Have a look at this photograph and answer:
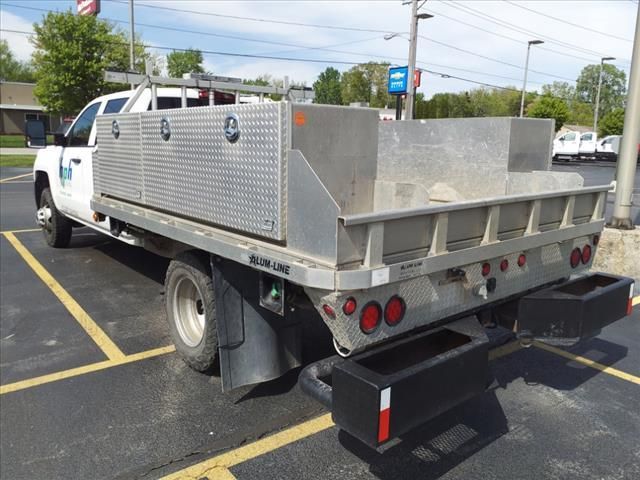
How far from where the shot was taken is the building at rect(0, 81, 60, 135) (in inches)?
2248

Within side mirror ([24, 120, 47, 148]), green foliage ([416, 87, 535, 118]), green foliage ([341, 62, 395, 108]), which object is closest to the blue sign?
side mirror ([24, 120, 47, 148])

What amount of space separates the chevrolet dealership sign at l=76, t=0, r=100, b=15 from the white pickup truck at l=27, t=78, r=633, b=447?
32.0m

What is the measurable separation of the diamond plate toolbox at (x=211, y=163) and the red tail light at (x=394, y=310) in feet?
2.16

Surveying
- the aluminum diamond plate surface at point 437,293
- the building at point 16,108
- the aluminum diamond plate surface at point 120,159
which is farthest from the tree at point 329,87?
the aluminum diamond plate surface at point 437,293

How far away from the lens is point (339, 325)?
260 centimetres

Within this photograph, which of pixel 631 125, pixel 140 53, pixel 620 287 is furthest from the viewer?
pixel 140 53

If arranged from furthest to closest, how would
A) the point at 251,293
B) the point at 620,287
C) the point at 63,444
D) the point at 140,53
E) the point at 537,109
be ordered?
the point at 537,109, the point at 140,53, the point at 620,287, the point at 251,293, the point at 63,444

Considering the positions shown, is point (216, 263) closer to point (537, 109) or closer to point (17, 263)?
point (17, 263)

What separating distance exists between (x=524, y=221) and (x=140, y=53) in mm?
38722

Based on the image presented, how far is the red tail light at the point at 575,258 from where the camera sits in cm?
399

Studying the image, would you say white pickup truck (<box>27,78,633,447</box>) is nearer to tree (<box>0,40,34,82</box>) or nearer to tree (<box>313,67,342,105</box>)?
tree (<box>313,67,342,105</box>)

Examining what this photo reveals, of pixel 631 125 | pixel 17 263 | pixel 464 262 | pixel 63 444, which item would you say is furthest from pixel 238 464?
pixel 631 125

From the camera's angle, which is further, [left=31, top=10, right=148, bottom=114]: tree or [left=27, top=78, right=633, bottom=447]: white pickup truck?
[left=31, top=10, right=148, bottom=114]: tree

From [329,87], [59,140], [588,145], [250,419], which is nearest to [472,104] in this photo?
[588,145]
